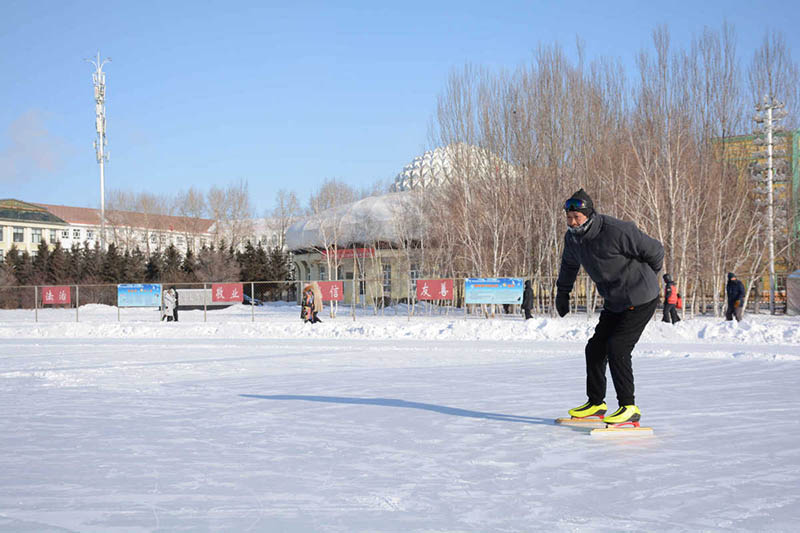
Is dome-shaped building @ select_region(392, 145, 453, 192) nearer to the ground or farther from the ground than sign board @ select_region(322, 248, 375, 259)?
farther from the ground

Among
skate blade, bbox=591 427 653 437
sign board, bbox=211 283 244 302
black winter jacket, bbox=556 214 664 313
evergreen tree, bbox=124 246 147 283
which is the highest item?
evergreen tree, bbox=124 246 147 283

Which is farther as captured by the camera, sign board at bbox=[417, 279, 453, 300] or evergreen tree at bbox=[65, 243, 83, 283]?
evergreen tree at bbox=[65, 243, 83, 283]

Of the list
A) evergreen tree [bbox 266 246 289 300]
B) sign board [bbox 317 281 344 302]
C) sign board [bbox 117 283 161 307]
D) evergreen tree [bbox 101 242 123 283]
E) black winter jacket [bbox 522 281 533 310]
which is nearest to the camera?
black winter jacket [bbox 522 281 533 310]

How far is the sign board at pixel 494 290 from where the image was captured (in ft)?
65.0

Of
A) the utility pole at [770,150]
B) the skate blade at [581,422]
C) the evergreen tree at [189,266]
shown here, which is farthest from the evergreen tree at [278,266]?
the skate blade at [581,422]

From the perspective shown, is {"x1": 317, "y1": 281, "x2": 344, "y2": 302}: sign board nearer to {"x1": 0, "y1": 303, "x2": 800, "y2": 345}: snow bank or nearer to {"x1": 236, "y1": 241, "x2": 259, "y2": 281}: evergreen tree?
{"x1": 0, "y1": 303, "x2": 800, "y2": 345}: snow bank

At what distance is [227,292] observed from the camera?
23969 millimetres

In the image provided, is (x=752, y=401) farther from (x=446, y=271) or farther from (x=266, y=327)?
(x=446, y=271)

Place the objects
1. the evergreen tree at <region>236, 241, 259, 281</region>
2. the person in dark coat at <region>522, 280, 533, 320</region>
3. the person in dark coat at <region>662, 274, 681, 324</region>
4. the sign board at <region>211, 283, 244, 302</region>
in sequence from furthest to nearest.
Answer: the evergreen tree at <region>236, 241, 259, 281</region>, the sign board at <region>211, 283, 244, 302</region>, the person in dark coat at <region>522, 280, 533, 320</region>, the person in dark coat at <region>662, 274, 681, 324</region>

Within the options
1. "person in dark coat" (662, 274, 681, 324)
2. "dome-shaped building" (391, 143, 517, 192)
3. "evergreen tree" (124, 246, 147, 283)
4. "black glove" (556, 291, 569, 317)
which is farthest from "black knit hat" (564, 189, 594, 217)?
"evergreen tree" (124, 246, 147, 283)

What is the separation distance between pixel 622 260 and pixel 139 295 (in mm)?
21964

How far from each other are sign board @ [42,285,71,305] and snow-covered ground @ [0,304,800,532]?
1782 cm

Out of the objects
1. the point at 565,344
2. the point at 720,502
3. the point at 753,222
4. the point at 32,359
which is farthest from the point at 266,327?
the point at 753,222

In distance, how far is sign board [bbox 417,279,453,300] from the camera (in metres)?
20.8
